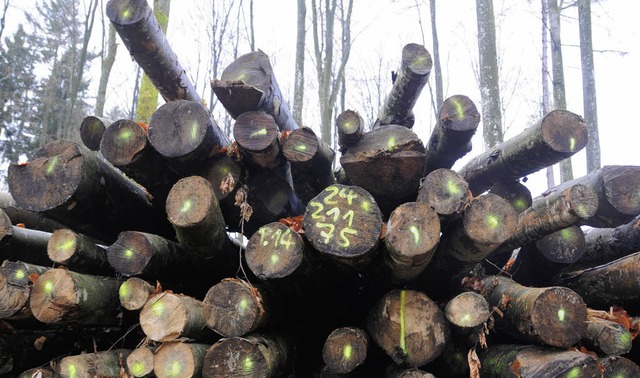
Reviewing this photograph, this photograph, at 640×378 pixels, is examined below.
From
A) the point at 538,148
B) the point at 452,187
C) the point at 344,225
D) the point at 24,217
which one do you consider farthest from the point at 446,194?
the point at 24,217

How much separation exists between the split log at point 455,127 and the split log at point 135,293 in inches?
80.3

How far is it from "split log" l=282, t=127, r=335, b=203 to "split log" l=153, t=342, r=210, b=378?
1288 mm

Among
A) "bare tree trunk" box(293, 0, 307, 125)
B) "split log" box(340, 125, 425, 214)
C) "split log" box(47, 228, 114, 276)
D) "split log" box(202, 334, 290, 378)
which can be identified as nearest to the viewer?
"split log" box(202, 334, 290, 378)

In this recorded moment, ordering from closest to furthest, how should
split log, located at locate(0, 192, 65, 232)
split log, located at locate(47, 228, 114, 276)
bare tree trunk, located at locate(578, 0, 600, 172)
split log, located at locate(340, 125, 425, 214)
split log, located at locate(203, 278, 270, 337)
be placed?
split log, located at locate(203, 278, 270, 337)
split log, located at locate(47, 228, 114, 276)
split log, located at locate(340, 125, 425, 214)
split log, located at locate(0, 192, 65, 232)
bare tree trunk, located at locate(578, 0, 600, 172)

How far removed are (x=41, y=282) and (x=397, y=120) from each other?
2.66 meters

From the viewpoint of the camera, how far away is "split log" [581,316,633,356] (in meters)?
2.56

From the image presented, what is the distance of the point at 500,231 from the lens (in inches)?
98.8

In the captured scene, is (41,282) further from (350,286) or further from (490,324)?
(490,324)

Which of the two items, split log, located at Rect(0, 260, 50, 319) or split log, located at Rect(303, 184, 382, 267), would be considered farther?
split log, located at Rect(0, 260, 50, 319)

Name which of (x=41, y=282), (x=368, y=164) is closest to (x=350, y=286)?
(x=368, y=164)

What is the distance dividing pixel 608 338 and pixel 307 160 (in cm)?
196

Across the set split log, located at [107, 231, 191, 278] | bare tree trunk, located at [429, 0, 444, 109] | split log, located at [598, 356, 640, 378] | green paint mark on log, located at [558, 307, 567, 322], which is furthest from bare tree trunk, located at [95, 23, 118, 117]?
split log, located at [598, 356, 640, 378]

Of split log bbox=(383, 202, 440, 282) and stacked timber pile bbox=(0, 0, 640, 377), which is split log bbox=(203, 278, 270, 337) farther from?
split log bbox=(383, 202, 440, 282)

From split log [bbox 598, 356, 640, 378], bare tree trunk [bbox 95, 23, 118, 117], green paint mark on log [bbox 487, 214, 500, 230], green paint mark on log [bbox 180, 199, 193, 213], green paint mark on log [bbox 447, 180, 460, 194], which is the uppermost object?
bare tree trunk [bbox 95, 23, 118, 117]
